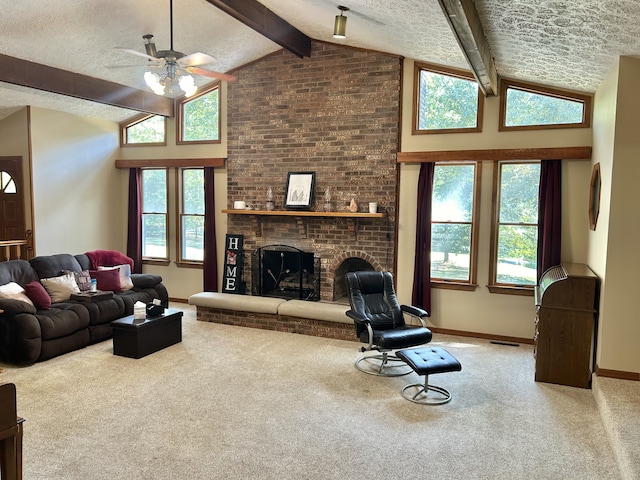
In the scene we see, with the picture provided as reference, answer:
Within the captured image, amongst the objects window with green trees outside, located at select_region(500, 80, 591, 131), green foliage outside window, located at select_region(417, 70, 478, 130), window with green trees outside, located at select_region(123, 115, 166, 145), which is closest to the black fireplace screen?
green foliage outside window, located at select_region(417, 70, 478, 130)

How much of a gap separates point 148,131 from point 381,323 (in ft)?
17.3

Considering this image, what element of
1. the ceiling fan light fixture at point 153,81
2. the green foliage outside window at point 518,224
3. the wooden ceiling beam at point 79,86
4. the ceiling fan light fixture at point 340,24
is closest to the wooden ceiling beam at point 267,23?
the ceiling fan light fixture at point 153,81

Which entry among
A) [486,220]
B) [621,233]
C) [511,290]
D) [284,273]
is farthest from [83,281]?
[621,233]

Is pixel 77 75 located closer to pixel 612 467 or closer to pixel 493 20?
pixel 493 20

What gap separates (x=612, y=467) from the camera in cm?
304

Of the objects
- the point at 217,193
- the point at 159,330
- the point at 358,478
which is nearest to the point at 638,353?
the point at 358,478

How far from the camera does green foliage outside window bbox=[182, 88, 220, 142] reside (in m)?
7.40

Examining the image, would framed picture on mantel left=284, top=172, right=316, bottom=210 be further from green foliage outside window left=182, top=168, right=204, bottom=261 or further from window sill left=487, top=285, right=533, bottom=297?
window sill left=487, top=285, right=533, bottom=297

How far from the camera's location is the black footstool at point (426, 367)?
3.95 meters

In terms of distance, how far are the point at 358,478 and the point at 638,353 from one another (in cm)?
284

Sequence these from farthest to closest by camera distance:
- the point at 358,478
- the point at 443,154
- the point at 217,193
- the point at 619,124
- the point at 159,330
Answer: the point at 217,193, the point at 443,154, the point at 159,330, the point at 619,124, the point at 358,478

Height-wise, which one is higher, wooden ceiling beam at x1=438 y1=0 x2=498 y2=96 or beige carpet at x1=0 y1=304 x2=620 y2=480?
wooden ceiling beam at x1=438 y1=0 x2=498 y2=96

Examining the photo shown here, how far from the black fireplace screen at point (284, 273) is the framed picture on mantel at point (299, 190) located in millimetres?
642

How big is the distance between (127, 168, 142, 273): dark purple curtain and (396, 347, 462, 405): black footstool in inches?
206
